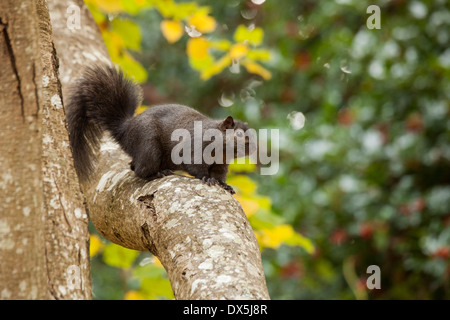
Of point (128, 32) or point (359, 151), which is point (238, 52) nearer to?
point (128, 32)

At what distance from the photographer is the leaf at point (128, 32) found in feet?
8.71

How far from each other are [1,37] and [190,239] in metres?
0.68

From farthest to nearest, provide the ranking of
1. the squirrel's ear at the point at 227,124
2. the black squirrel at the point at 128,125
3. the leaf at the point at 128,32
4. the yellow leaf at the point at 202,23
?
the leaf at the point at 128,32
the yellow leaf at the point at 202,23
the squirrel's ear at the point at 227,124
the black squirrel at the point at 128,125

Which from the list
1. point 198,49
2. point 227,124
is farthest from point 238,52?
point 227,124

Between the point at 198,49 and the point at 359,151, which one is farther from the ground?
the point at 359,151

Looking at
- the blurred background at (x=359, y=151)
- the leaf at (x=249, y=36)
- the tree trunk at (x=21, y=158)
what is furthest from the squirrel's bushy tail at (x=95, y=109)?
the tree trunk at (x=21, y=158)

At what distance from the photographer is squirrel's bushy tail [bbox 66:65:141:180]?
217cm

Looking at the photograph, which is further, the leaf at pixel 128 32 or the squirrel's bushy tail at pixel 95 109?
the leaf at pixel 128 32

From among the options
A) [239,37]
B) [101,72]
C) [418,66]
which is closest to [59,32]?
[101,72]

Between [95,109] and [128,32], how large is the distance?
1.96 ft

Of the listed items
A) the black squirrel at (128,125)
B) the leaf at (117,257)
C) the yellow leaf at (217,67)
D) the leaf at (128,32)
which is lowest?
the leaf at (117,257)

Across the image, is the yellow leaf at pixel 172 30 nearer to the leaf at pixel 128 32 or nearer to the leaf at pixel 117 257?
the leaf at pixel 128 32

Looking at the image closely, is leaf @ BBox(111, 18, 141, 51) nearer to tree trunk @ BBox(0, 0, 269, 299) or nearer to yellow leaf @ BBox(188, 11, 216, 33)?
yellow leaf @ BBox(188, 11, 216, 33)

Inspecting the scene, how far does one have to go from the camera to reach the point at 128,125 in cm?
227
